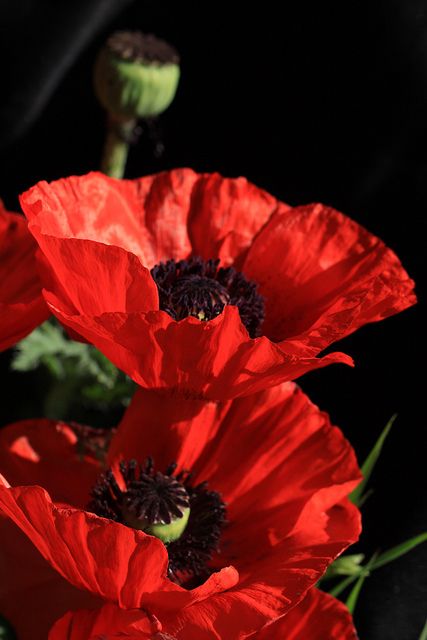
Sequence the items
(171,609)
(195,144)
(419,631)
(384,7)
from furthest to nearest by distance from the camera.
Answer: (195,144) < (384,7) < (419,631) < (171,609)

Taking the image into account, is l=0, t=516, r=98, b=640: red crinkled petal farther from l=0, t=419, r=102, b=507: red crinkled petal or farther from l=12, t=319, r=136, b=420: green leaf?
l=12, t=319, r=136, b=420: green leaf

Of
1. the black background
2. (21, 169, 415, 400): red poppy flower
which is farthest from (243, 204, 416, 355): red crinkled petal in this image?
the black background

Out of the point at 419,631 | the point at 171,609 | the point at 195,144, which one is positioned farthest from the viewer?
the point at 195,144

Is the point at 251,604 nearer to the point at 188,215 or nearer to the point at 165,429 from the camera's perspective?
the point at 165,429

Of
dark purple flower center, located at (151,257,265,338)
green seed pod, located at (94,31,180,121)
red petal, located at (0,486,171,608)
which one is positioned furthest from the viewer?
green seed pod, located at (94,31,180,121)

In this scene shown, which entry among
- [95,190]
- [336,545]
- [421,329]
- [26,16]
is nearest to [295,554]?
[336,545]

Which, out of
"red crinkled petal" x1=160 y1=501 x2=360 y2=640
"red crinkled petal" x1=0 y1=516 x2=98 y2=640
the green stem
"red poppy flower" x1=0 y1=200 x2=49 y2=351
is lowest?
"red crinkled petal" x1=0 y1=516 x2=98 y2=640

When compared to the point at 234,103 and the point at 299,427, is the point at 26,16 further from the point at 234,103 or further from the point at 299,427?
the point at 299,427
